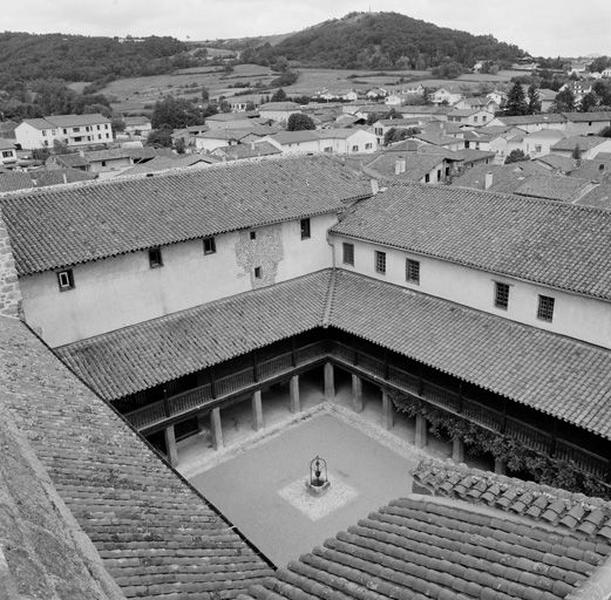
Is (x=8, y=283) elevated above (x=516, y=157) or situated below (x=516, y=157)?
above

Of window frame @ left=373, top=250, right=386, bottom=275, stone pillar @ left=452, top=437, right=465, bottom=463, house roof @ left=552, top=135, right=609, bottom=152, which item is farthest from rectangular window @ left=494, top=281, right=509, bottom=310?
house roof @ left=552, top=135, right=609, bottom=152

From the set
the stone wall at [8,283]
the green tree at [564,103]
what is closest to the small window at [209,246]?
the stone wall at [8,283]

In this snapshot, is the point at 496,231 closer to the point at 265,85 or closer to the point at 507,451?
the point at 507,451

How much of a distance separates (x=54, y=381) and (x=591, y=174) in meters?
61.1

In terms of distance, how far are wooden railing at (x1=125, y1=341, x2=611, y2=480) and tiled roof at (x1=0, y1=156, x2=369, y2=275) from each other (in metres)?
5.56

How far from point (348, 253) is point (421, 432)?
345 inches

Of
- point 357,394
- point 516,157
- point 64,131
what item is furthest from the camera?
point 64,131

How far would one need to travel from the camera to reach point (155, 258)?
876 inches

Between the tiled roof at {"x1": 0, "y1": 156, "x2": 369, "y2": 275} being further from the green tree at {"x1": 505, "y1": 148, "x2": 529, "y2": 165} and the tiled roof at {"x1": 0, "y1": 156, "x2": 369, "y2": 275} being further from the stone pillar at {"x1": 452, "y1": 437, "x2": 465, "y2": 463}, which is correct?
the green tree at {"x1": 505, "y1": 148, "x2": 529, "y2": 165}

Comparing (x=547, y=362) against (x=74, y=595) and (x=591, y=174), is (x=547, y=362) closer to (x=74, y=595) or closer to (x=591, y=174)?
(x=74, y=595)

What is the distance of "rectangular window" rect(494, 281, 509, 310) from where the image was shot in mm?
21141

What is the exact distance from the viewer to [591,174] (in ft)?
203

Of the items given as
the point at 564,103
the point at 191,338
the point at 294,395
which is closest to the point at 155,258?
the point at 191,338

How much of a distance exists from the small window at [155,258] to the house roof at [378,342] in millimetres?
2074
